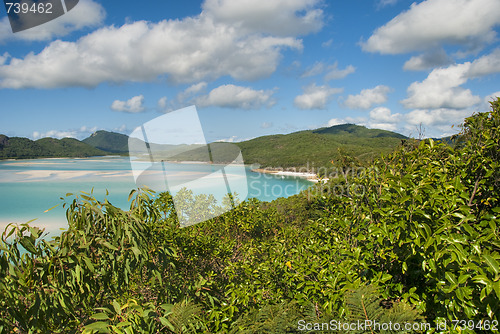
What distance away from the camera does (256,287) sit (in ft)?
9.42

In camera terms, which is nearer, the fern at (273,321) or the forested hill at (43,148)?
the fern at (273,321)

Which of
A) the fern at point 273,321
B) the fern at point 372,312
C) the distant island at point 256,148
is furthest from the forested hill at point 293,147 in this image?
the fern at point 372,312

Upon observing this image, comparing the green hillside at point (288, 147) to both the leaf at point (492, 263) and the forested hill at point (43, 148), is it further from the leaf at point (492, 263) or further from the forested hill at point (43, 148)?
the leaf at point (492, 263)

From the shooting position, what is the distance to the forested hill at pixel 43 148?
6775 cm

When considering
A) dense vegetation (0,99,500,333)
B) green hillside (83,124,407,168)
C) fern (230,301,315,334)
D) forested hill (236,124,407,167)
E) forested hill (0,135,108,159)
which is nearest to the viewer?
dense vegetation (0,99,500,333)

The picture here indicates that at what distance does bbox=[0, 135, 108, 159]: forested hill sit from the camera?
222 feet

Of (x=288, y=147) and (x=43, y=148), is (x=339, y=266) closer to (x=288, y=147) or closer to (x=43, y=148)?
(x=43, y=148)

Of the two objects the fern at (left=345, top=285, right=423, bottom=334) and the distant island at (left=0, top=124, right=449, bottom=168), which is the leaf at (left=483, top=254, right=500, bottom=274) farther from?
the distant island at (left=0, top=124, right=449, bottom=168)

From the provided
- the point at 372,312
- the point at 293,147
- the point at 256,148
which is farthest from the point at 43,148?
the point at 372,312

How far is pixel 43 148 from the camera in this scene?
83.9m

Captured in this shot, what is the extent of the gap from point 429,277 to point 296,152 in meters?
99.3

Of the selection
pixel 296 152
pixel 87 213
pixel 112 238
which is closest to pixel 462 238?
pixel 112 238

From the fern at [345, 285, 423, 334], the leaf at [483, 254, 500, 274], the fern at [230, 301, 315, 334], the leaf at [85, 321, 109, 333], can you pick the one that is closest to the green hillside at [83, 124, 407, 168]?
the fern at [230, 301, 315, 334]

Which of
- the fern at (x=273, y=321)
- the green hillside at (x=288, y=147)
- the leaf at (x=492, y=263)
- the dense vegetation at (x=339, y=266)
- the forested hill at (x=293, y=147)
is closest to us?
the leaf at (x=492, y=263)
